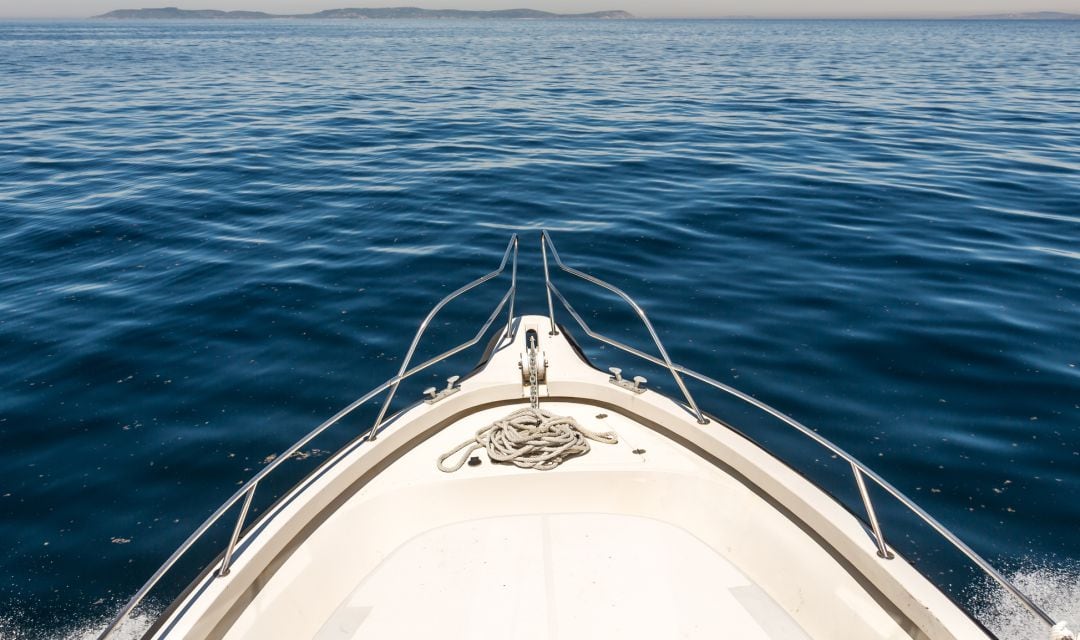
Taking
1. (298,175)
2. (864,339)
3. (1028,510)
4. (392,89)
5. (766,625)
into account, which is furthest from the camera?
(392,89)

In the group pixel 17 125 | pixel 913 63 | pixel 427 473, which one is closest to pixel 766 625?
pixel 427 473

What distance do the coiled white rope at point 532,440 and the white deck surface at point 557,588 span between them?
1.35 feet

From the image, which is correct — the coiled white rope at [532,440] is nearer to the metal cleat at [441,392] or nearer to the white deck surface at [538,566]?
the white deck surface at [538,566]

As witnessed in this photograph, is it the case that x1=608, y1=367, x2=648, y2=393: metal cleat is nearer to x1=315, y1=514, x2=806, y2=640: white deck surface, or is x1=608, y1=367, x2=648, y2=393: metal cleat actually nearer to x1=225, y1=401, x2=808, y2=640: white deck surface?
x1=225, y1=401, x2=808, y2=640: white deck surface

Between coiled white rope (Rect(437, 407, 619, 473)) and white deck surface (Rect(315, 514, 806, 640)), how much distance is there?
0.41m

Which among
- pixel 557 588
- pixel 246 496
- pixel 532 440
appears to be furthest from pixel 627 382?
pixel 246 496

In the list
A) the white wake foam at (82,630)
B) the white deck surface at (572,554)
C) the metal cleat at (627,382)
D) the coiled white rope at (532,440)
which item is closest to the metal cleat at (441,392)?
the white deck surface at (572,554)

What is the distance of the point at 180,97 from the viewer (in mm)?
26438

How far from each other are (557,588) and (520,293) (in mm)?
5645

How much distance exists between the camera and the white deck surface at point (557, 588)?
346cm

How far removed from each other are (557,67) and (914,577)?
39526 mm

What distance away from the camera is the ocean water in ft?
16.8

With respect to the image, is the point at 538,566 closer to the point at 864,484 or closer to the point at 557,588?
the point at 557,588

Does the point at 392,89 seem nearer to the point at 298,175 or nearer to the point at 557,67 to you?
the point at 557,67
